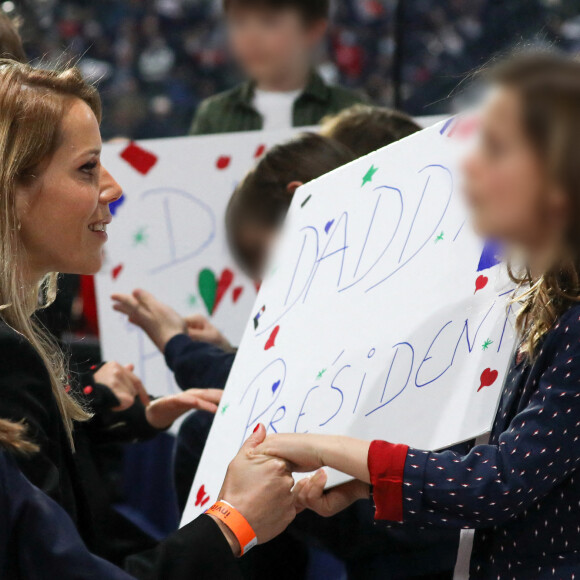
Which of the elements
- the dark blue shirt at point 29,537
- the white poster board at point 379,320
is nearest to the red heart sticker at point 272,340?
the white poster board at point 379,320

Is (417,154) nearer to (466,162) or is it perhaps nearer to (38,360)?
(38,360)

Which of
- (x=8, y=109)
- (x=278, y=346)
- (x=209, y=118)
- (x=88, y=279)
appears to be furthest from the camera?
(x=209, y=118)

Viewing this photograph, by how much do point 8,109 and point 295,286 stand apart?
1.75 ft


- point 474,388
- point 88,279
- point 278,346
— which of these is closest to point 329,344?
point 278,346

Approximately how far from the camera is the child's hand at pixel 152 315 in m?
2.11

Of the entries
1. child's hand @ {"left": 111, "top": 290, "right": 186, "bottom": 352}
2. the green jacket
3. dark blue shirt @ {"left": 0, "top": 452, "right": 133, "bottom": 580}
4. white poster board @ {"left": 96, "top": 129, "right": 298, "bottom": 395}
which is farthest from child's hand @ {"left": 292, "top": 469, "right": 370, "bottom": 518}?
the green jacket

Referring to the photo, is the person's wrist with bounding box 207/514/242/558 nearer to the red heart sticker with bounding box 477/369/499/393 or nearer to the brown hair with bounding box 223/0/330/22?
the red heart sticker with bounding box 477/369/499/393

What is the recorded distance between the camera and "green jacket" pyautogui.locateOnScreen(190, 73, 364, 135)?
3.18 m

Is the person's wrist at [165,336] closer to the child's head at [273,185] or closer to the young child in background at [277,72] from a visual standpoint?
the child's head at [273,185]

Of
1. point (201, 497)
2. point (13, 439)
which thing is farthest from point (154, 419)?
point (13, 439)

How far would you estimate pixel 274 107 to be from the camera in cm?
323

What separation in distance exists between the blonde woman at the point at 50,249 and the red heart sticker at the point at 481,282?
37 cm

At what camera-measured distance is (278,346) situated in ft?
4.67

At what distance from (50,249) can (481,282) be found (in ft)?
2.17
